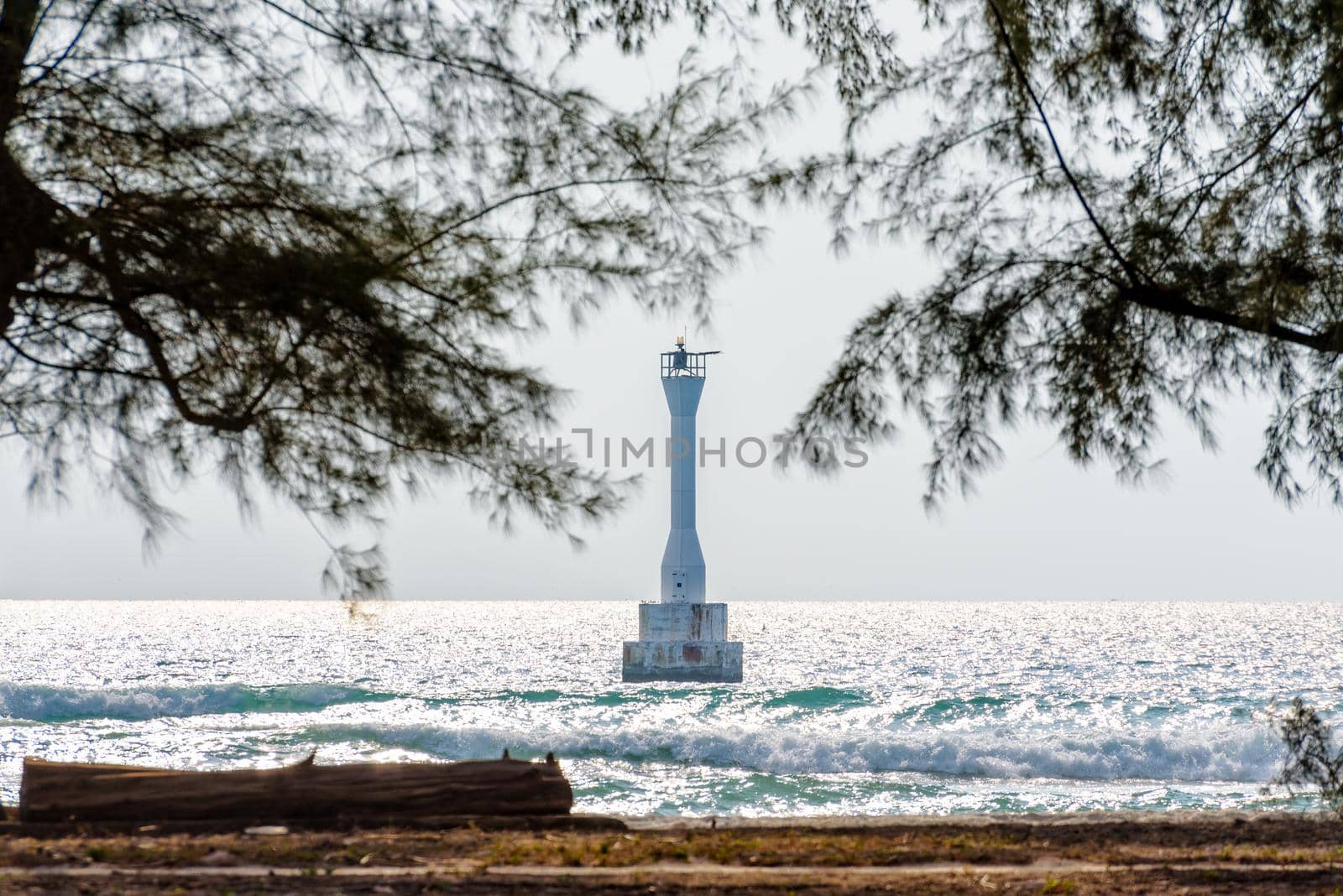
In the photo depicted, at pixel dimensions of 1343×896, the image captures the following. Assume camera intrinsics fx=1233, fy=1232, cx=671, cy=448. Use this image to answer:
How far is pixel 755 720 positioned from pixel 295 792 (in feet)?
73.5

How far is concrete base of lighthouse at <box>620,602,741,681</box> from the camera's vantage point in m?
32.7

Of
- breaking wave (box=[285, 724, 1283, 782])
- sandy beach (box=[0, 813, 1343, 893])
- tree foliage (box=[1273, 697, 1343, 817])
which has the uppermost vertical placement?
tree foliage (box=[1273, 697, 1343, 817])

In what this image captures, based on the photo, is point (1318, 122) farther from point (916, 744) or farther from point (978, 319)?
point (916, 744)

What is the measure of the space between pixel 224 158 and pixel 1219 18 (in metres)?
3.56

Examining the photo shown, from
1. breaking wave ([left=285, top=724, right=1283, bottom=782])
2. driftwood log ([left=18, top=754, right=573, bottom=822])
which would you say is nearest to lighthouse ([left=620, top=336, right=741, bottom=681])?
breaking wave ([left=285, top=724, right=1283, bottom=782])

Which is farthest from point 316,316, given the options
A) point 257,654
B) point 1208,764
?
point 257,654

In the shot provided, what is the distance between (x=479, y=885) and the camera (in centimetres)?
427

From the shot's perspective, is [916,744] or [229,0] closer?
[229,0]

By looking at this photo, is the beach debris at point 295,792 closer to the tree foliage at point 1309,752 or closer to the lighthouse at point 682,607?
the tree foliage at point 1309,752

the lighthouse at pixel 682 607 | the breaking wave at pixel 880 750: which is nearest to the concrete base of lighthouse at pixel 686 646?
the lighthouse at pixel 682 607

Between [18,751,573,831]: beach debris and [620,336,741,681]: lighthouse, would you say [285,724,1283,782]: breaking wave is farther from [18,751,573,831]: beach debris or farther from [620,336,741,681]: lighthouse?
[18,751,573,831]: beach debris

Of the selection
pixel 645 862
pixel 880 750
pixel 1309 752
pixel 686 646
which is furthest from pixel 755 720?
pixel 645 862

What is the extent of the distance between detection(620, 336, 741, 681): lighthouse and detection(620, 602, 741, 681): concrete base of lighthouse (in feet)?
0.07

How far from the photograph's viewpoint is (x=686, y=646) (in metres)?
32.8
